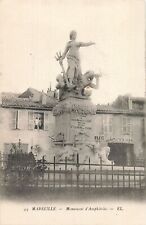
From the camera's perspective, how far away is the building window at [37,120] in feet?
4.14

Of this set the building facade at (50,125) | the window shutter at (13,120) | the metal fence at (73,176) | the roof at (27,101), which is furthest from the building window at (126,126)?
the window shutter at (13,120)

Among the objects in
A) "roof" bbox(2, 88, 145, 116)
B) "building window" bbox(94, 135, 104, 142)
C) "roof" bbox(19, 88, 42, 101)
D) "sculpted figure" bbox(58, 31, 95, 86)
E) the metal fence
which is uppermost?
"sculpted figure" bbox(58, 31, 95, 86)

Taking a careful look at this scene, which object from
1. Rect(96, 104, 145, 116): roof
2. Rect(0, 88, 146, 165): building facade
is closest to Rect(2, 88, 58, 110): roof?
Rect(0, 88, 146, 165): building facade

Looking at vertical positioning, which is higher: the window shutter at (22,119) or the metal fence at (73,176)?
the window shutter at (22,119)

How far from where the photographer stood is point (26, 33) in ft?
4.22

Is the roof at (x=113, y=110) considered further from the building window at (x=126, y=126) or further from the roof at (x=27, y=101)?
the roof at (x=27, y=101)

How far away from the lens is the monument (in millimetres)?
1280

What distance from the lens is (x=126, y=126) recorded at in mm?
1307

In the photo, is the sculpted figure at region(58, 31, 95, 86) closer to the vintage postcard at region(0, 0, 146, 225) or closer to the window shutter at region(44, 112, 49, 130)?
the vintage postcard at region(0, 0, 146, 225)

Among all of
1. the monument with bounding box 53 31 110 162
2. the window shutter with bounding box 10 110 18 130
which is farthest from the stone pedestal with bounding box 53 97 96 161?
the window shutter with bounding box 10 110 18 130

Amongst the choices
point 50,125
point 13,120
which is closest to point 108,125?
point 50,125

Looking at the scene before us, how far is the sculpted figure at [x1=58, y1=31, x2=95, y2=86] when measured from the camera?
4.25ft

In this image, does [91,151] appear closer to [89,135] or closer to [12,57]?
[89,135]

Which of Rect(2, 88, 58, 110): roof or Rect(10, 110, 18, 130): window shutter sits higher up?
Rect(2, 88, 58, 110): roof
